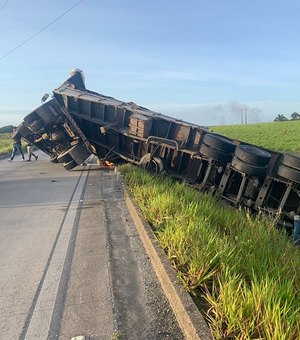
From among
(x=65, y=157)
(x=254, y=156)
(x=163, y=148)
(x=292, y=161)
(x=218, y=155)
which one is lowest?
(x=65, y=157)

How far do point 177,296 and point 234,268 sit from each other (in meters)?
0.65

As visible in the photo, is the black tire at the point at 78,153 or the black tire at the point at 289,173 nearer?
the black tire at the point at 289,173

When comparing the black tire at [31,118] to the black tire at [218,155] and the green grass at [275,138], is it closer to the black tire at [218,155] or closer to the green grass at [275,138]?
the black tire at [218,155]

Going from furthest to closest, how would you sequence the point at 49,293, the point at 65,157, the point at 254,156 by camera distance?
the point at 65,157
the point at 254,156
the point at 49,293

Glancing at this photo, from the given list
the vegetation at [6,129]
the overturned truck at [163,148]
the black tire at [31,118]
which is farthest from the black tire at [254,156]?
the vegetation at [6,129]

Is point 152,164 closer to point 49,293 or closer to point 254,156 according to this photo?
point 254,156

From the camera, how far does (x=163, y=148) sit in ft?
39.3

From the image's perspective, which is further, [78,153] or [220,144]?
[78,153]

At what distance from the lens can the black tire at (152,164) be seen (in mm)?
11720

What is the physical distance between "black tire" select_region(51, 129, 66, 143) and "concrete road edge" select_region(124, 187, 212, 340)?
10.3 meters

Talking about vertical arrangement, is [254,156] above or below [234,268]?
below

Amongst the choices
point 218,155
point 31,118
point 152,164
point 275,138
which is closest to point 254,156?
point 218,155

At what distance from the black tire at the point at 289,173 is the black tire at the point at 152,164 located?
13.6 ft

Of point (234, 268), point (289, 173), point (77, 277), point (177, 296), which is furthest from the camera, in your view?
point (289, 173)
